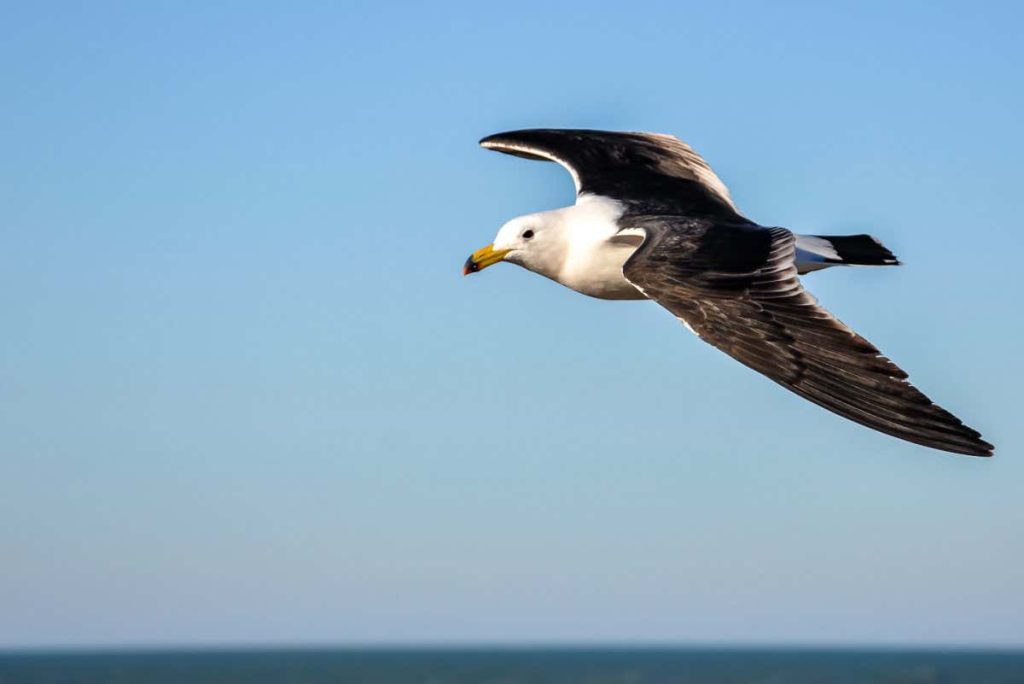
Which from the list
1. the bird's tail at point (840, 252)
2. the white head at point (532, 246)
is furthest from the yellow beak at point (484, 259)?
the bird's tail at point (840, 252)

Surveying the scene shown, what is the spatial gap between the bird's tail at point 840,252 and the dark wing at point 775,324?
0.91 m

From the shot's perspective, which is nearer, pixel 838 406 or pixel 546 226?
pixel 838 406

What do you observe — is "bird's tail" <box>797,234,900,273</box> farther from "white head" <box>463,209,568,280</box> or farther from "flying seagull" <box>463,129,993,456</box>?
"white head" <box>463,209,568,280</box>

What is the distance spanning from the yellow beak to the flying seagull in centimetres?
1

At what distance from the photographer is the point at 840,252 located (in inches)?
515

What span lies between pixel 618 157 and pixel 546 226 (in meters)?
1.71

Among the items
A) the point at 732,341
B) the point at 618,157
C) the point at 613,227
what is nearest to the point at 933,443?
the point at 732,341

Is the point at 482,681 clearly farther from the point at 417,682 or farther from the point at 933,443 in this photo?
the point at 933,443

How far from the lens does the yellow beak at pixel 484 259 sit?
13586 millimetres

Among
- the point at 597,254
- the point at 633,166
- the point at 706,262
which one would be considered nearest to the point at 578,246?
the point at 597,254

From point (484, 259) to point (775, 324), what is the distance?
364 centimetres

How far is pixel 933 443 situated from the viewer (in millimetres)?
9148

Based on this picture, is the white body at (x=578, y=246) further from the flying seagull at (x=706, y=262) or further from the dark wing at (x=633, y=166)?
the dark wing at (x=633, y=166)

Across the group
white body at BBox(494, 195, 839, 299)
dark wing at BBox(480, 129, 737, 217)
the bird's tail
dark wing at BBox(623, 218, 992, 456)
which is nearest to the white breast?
white body at BBox(494, 195, 839, 299)
